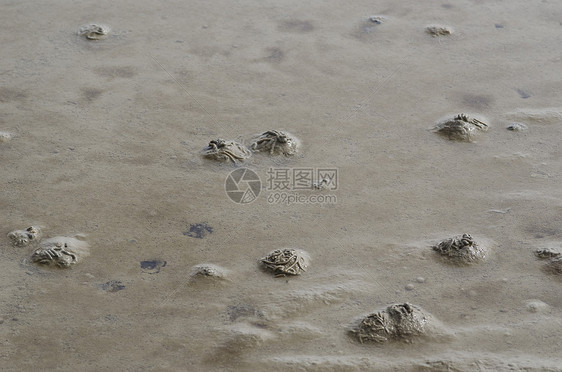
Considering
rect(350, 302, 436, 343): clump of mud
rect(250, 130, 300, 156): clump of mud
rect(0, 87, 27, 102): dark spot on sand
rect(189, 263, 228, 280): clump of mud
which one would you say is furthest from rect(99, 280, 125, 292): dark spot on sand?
rect(0, 87, 27, 102): dark spot on sand

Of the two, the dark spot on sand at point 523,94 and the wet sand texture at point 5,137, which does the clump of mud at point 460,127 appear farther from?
the wet sand texture at point 5,137

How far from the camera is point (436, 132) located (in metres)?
4.56

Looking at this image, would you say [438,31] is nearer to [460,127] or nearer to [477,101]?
[477,101]

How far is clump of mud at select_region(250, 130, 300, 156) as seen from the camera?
14.2 feet

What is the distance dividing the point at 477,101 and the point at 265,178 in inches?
70.9

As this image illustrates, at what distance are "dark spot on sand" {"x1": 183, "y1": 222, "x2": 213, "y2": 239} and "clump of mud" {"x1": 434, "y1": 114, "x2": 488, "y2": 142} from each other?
179 cm

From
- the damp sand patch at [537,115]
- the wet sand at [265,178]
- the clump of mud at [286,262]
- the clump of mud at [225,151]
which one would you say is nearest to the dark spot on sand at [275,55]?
the wet sand at [265,178]

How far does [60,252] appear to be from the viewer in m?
3.47

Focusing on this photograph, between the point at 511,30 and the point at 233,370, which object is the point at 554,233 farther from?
the point at 511,30

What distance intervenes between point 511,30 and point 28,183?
165 inches

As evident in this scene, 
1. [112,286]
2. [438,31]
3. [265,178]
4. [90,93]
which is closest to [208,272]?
[112,286]

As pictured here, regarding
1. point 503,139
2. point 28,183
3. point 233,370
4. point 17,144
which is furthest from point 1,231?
point 503,139

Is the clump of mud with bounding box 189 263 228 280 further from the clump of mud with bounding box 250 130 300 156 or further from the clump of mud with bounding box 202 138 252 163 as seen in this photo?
the clump of mud with bounding box 250 130 300 156

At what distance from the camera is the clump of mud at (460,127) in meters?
4.51
